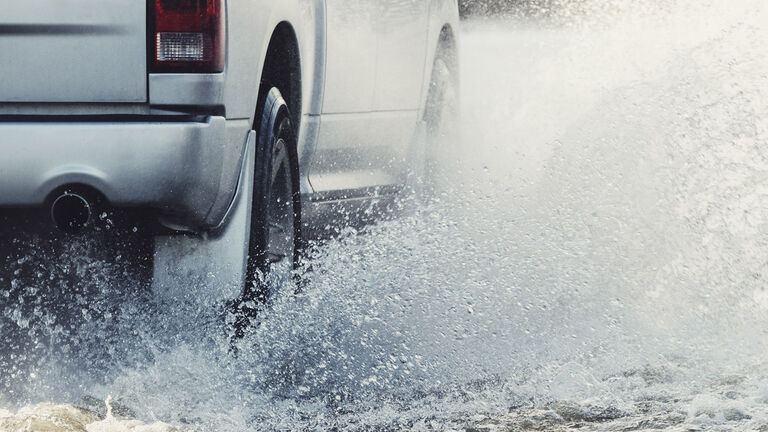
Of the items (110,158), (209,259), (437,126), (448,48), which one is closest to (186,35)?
(110,158)

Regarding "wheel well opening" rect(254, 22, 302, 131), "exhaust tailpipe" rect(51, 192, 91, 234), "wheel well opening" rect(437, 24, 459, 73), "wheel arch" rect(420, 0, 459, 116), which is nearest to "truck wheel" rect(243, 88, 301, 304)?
"wheel well opening" rect(254, 22, 302, 131)

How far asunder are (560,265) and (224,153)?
7.48ft

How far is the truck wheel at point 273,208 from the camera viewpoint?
3.95m

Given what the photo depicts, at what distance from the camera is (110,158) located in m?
3.31

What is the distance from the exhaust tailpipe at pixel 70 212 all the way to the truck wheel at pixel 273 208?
67cm

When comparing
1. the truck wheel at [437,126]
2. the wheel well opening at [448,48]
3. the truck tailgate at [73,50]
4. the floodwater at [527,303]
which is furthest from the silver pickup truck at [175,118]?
the wheel well opening at [448,48]

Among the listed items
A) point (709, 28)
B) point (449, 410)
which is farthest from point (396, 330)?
point (709, 28)

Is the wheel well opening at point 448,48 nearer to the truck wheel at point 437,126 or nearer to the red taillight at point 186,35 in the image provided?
the truck wheel at point 437,126

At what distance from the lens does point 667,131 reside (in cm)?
683

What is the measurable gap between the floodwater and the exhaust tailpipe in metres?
0.31

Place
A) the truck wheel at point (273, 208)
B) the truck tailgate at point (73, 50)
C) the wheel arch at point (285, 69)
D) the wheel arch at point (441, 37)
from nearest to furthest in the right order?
the truck tailgate at point (73, 50) → the truck wheel at point (273, 208) → the wheel arch at point (285, 69) → the wheel arch at point (441, 37)

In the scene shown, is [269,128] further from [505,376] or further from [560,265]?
[560,265]

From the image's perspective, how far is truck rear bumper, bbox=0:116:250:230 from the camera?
3.29 m

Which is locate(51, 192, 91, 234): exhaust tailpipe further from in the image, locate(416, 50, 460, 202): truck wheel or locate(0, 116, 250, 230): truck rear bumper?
locate(416, 50, 460, 202): truck wheel
